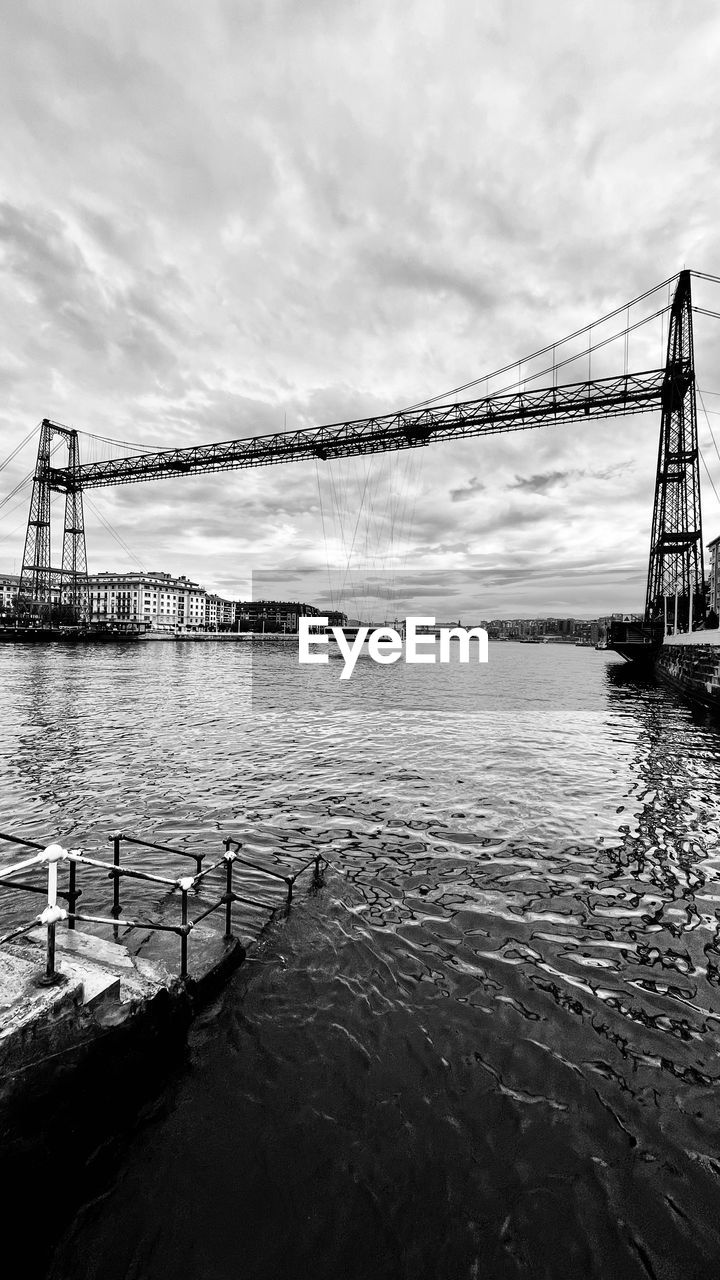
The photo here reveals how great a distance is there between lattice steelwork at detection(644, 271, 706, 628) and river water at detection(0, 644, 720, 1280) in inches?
1605

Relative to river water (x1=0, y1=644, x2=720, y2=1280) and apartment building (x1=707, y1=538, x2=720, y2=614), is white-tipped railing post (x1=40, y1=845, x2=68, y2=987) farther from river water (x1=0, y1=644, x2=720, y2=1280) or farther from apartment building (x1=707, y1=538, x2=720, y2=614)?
A: apartment building (x1=707, y1=538, x2=720, y2=614)

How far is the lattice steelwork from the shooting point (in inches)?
1768

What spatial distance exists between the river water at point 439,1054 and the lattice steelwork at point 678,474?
40765mm

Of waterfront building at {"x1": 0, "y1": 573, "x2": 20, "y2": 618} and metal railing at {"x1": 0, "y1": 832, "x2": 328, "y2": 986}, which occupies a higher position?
waterfront building at {"x1": 0, "y1": 573, "x2": 20, "y2": 618}

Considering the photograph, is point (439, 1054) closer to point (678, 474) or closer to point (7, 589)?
point (678, 474)

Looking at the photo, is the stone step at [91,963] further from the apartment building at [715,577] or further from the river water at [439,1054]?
the apartment building at [715,577]

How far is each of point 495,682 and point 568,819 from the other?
3525cm

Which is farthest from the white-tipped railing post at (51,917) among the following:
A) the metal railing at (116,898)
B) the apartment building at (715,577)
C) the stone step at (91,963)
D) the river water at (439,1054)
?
the apartment building at (715,577)

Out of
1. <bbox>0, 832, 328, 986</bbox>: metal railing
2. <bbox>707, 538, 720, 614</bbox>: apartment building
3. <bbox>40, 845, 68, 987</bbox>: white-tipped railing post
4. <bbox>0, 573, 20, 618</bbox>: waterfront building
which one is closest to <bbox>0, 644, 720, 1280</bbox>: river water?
<bbox>0, 832, 328, 986</bbox>: metal railing

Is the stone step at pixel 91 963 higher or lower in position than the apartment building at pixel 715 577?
lower

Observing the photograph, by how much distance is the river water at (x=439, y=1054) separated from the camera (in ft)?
10.4

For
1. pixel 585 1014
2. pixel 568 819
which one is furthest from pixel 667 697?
pixel 585 1014

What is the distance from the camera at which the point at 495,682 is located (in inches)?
1770

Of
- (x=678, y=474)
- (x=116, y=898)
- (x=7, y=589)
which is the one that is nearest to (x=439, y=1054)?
(x=116, y=898)
